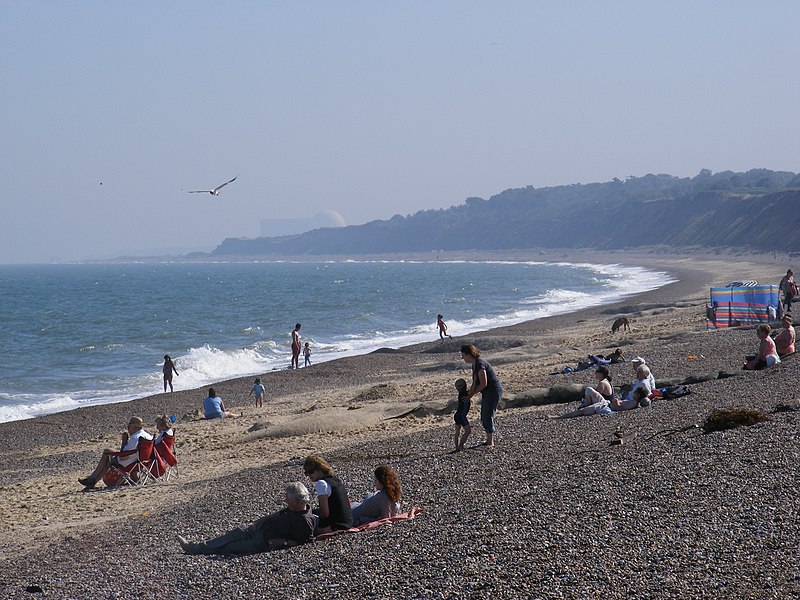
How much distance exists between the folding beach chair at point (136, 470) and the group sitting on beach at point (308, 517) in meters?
4.73

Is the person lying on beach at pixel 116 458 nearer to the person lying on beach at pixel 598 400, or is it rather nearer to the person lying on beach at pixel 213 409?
the person lying on beach at pixel 598 400

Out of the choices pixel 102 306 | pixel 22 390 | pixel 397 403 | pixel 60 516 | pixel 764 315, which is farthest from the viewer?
pixel 102 306

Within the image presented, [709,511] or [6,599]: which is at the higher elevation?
[709,511]

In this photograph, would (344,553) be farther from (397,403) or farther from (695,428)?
(397,403)

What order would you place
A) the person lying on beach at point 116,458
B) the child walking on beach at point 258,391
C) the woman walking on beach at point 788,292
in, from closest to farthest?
the person lying on beach at point 116,458, the child walking on beach at point 258,391, the woman walking on beach at point 788,292

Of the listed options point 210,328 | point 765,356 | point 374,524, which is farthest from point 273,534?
point 210,328

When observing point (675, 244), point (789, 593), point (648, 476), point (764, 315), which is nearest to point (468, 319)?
point (764, 315)

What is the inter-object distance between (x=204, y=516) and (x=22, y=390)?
20.5 m

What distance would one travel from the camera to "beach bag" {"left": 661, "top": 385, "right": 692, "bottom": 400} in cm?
1334

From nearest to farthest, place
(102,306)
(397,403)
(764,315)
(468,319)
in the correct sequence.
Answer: (397,403)
(764,315)
(468,319)
(102,306)

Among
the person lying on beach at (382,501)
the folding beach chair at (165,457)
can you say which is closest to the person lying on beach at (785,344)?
the person lying on beach at (382,501)

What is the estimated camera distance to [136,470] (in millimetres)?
12898

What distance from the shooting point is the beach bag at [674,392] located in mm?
13336

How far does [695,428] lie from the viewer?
410 inches
